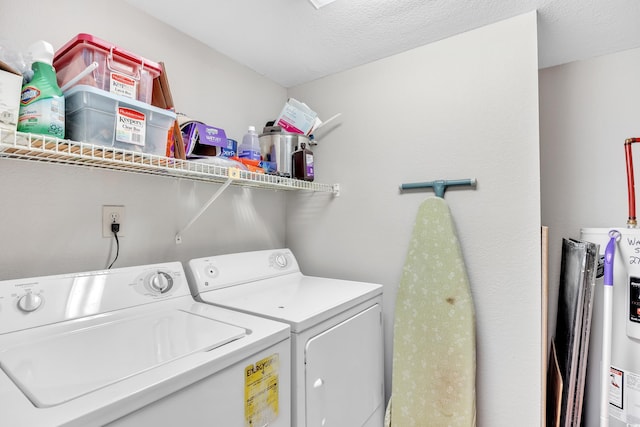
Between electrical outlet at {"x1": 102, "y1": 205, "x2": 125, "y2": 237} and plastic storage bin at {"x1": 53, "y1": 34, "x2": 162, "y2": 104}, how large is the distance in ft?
1.76

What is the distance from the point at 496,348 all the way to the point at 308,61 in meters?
1.99

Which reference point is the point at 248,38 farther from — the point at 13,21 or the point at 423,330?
the point at 423,330

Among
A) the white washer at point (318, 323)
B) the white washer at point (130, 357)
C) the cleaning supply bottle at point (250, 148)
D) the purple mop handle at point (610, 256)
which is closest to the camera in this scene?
the white washer at point (130, 357)

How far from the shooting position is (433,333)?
5.54 ft

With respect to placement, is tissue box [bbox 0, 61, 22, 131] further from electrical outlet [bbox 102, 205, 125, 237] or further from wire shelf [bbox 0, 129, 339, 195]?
electrical outlet [bbox 102, 205, 125, 237]

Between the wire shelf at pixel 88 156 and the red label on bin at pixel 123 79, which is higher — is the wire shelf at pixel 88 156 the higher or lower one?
the lower one

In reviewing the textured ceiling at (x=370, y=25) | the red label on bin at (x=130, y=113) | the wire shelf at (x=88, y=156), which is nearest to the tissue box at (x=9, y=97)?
the wire shelf at (x=88, y=156)

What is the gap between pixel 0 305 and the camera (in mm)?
995

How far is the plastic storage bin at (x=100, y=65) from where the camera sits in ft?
3.52

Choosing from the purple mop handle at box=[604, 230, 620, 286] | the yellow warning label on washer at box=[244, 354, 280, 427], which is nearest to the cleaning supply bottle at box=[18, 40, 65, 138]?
the yellow warning label on washer at box=[244, 354, 280, 427]

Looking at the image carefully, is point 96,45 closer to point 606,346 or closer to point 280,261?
point 280,261

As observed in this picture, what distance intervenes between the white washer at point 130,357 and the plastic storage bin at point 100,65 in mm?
699

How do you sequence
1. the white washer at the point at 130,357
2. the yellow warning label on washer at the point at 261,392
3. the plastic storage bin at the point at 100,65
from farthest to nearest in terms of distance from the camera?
the plastic storage bin at the point at 100,65
the yellow warning label on washer at the point at 261,392
the white washer at the point at 130,357

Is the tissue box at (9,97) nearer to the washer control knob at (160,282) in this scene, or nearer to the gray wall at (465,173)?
the washer control knob at (160,282)
